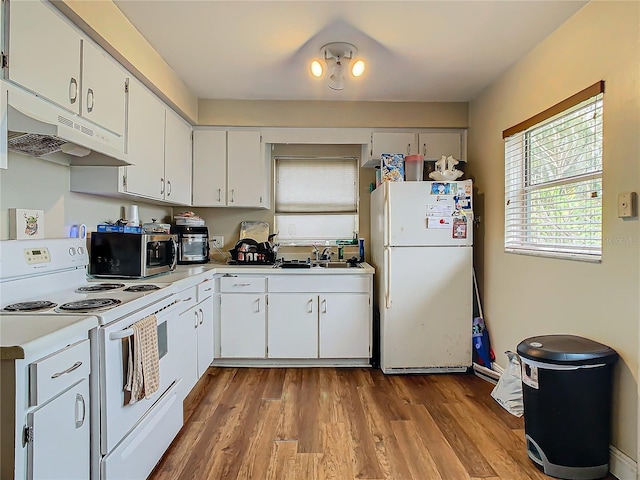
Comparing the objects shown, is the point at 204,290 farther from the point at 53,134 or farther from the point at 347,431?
the point at 53,134

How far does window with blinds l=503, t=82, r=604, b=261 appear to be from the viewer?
197 cm

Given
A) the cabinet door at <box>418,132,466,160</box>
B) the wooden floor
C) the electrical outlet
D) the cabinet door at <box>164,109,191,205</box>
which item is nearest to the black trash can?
the wooden floor

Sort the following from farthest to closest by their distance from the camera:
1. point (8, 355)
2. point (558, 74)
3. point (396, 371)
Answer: point (396, 371)
point (558, 74)
point (8, 355)

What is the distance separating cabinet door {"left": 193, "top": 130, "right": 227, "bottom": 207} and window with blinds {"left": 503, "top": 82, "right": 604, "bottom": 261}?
2.37 metres

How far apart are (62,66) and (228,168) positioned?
5.90ft

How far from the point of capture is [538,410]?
6.01 ft

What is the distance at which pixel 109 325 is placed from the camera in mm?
1443

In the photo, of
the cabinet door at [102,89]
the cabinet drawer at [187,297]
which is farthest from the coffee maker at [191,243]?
the cabinet door at [102,89]

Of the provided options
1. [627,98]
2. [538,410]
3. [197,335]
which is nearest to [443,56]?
[627,98]

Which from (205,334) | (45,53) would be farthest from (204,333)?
(45,53)

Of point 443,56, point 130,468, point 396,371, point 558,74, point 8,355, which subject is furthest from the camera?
point 396,371

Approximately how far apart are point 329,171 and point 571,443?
2860 millimetres

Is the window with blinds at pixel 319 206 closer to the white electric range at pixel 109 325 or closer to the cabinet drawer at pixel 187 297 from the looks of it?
the cabinet drawer at pixel 187 297

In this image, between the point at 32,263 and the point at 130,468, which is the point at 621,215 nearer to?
the point at 130,468
